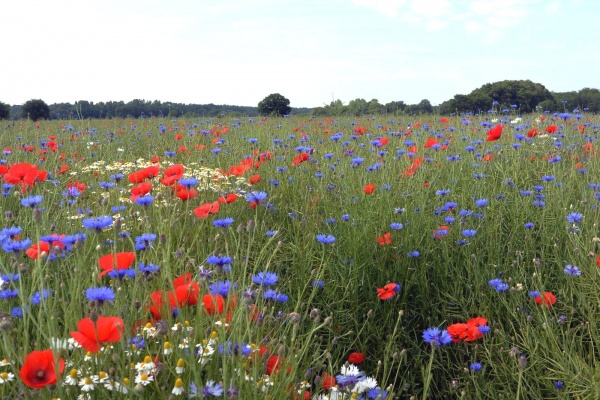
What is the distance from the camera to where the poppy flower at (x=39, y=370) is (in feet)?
3.06

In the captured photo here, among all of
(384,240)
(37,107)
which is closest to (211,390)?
(384,240)

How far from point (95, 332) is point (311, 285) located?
132 cm

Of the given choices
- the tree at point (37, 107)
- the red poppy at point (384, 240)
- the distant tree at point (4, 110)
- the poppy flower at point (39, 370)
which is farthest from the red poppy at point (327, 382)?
the distant tree at point (4, 110)

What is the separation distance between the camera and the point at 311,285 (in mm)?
2203

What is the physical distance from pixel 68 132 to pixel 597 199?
571cm

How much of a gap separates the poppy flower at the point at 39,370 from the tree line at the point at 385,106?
4.33 metres

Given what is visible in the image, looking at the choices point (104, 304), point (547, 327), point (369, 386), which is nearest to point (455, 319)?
point (547, 327)

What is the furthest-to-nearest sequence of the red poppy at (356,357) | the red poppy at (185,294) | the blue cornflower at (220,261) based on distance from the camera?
the red poppy at (356,357)
the blue cornflower at (220,261)
the red poppy at (185,294)

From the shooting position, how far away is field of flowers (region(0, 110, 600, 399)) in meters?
1.12

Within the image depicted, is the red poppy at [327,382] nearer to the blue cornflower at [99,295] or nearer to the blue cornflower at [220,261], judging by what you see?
the blue cornflower at [220,261]

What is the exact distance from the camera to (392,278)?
222cm

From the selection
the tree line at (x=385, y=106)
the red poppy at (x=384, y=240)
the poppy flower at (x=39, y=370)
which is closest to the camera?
the poppy flower at (x=39, y=370)

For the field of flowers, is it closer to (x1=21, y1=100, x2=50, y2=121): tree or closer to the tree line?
the tree line

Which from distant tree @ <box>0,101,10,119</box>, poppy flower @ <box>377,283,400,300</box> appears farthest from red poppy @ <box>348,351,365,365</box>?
distant tree @ <box>0,101,10,119</box>
